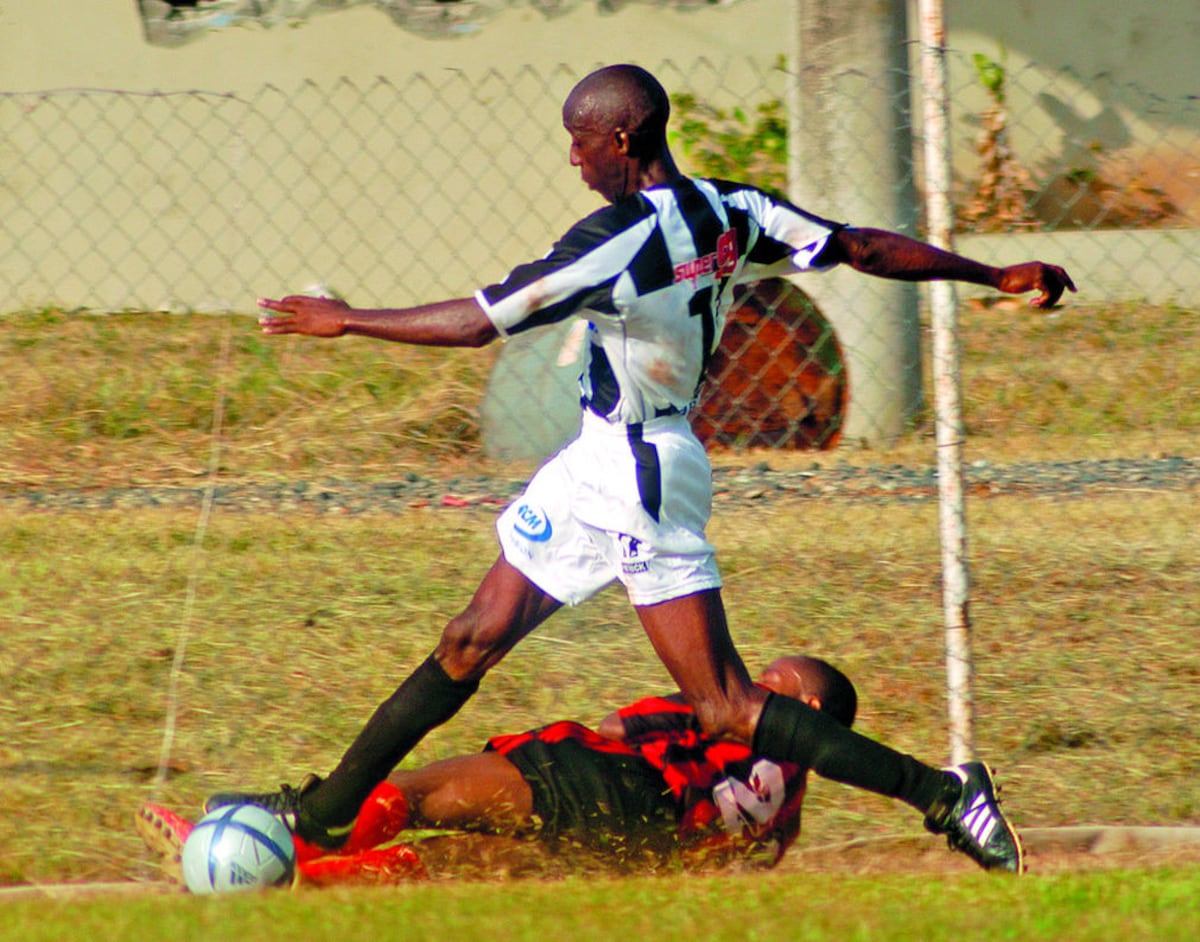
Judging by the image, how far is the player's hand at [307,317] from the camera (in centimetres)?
355

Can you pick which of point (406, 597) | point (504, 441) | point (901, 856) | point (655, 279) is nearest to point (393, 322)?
point (655, 279)

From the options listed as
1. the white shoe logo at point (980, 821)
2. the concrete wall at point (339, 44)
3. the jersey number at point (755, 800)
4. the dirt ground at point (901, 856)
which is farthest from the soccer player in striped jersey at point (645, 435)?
the concrete wall at point (339, 44)

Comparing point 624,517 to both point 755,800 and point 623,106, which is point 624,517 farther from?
point 623,106

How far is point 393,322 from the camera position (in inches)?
140

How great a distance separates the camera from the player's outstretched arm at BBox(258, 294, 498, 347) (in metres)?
3.53

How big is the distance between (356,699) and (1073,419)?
214 inches

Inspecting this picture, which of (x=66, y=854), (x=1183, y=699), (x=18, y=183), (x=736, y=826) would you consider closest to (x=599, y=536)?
(x=736, y=826)

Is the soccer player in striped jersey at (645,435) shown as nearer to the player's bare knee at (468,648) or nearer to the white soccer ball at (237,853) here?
the player's bare knee at (468,648)

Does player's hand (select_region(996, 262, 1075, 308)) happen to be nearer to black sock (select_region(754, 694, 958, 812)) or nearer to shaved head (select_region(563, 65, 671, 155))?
shaved head (select_region(563, 65, 671, 155))

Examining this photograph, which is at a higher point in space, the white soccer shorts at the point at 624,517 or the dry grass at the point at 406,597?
the white soccer shorts at the point at 624,517

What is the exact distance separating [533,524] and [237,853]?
1.04m

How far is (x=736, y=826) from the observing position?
4070mm

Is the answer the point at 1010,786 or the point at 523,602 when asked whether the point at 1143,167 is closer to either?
the point at 1010,786

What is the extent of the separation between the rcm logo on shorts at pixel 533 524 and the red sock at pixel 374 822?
→ 754mm
